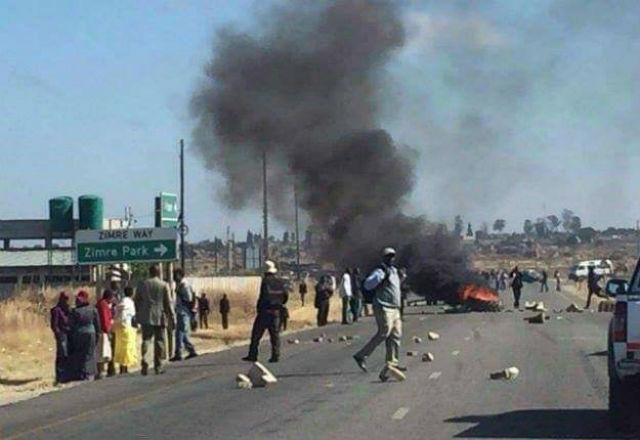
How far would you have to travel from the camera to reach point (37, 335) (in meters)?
37.5

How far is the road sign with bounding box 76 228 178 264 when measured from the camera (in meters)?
25.6

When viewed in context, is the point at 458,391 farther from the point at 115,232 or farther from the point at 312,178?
the point at 312,178

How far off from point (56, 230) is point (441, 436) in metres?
63.3

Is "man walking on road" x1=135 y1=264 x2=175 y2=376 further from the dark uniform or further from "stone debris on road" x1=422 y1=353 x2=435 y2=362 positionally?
"stone debris on road" x1=422 y1=353 x2=435 y2=362

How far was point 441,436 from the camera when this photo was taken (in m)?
12.3

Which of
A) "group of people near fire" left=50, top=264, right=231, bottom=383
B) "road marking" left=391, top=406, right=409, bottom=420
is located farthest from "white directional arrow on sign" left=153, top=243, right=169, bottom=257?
"road marking" left=391, top=406, right=409, bottom=420

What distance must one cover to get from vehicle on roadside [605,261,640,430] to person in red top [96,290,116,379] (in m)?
11.2

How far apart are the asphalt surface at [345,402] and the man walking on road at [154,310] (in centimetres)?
64

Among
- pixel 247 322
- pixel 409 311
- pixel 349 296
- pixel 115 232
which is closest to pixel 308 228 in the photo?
pixel 409 311

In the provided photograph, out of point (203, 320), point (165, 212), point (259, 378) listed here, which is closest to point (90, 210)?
point (203, 320)

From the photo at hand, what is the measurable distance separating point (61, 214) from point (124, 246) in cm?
4810

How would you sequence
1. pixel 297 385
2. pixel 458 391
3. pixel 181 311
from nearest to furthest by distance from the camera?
pixel 458 391 → pixel 297 385 → pixel 181 311

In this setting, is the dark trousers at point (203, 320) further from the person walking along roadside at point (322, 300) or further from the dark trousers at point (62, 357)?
the dark trousers at point (62, 357)

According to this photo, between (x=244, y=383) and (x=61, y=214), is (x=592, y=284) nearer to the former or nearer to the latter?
(x=244, y=383)
